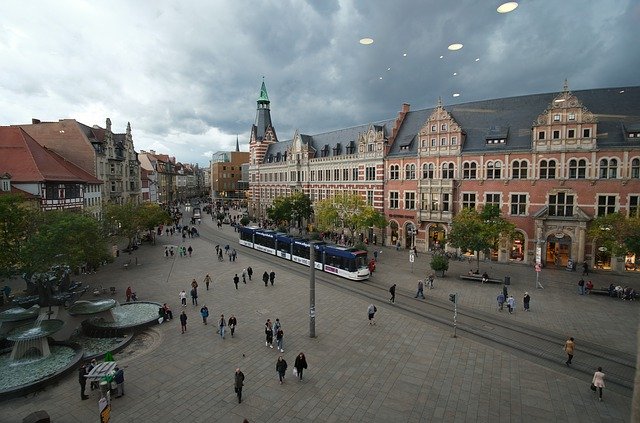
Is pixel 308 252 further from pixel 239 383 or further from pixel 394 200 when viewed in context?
pixel 239 383

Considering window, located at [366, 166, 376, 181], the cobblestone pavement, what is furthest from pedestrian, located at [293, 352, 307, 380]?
window, located at [366, 166, 376, 181]

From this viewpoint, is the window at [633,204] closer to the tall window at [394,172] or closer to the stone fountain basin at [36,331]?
the tall window at [394,172]

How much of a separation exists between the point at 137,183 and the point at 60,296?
47.4 m

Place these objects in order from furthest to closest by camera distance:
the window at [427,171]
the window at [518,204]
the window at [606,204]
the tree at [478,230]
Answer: the window at [427,171] < the window at [518,204] < the window at [606,204] < the tree at [478,230]

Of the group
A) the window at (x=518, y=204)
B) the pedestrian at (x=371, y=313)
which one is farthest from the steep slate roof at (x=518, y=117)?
the pedestrian at (x=371, y=313)

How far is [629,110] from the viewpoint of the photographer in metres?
35.4

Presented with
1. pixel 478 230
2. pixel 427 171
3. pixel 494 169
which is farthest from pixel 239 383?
pixel 427 171

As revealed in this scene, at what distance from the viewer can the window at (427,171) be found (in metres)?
46.6

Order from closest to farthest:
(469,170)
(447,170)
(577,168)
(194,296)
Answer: (194,296) < (577,168) < (469,170) < (447,170)

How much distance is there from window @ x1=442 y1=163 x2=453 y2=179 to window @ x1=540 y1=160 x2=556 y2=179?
32.1 ft

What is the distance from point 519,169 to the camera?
39875mm

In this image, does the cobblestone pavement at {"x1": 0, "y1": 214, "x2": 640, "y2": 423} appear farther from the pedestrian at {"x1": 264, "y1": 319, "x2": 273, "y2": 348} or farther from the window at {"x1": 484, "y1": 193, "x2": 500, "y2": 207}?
the window at {"x1": 484, "y1": 193, "x2": 500, "y2": 207}

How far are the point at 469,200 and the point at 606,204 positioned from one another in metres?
13.2

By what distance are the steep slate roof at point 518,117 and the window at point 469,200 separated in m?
5.28
